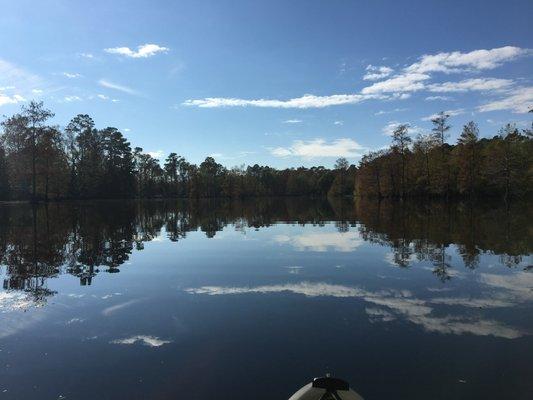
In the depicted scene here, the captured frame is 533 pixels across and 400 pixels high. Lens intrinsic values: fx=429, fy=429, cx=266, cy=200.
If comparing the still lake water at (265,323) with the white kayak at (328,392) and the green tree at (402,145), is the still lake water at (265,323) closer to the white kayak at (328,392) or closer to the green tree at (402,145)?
the white kayak at (328,392)

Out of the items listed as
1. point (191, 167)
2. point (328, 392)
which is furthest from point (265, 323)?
point (191, 167)

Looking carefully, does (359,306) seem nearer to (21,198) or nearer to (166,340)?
(166,340)

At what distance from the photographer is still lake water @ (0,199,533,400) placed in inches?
229

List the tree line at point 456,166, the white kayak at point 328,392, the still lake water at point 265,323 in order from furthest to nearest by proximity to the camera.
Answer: the tree line at point 456,166, the still lake water at point 265,323, the white kayak at point 328,392

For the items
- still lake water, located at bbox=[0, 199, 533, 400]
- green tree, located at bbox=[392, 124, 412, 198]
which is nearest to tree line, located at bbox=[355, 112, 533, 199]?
green tree, located at bbox=[392, 124, 412, 198]

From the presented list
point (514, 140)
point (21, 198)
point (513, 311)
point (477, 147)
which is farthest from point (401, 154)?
point (513, 311)

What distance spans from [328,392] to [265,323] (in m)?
4.23

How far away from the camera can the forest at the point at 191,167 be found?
5950 centimetres

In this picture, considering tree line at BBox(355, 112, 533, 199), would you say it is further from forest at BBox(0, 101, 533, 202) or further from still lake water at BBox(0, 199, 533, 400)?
still lake water at BBox(0, 199, 533, 400)

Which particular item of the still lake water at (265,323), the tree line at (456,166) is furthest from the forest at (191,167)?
the still lake water at (265,323)

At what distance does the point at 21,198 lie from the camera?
7188cm

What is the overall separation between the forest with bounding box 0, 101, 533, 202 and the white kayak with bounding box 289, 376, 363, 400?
58370 mm

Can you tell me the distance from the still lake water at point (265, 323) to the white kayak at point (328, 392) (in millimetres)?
1243

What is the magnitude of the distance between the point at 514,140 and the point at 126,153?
89074 millimetres
